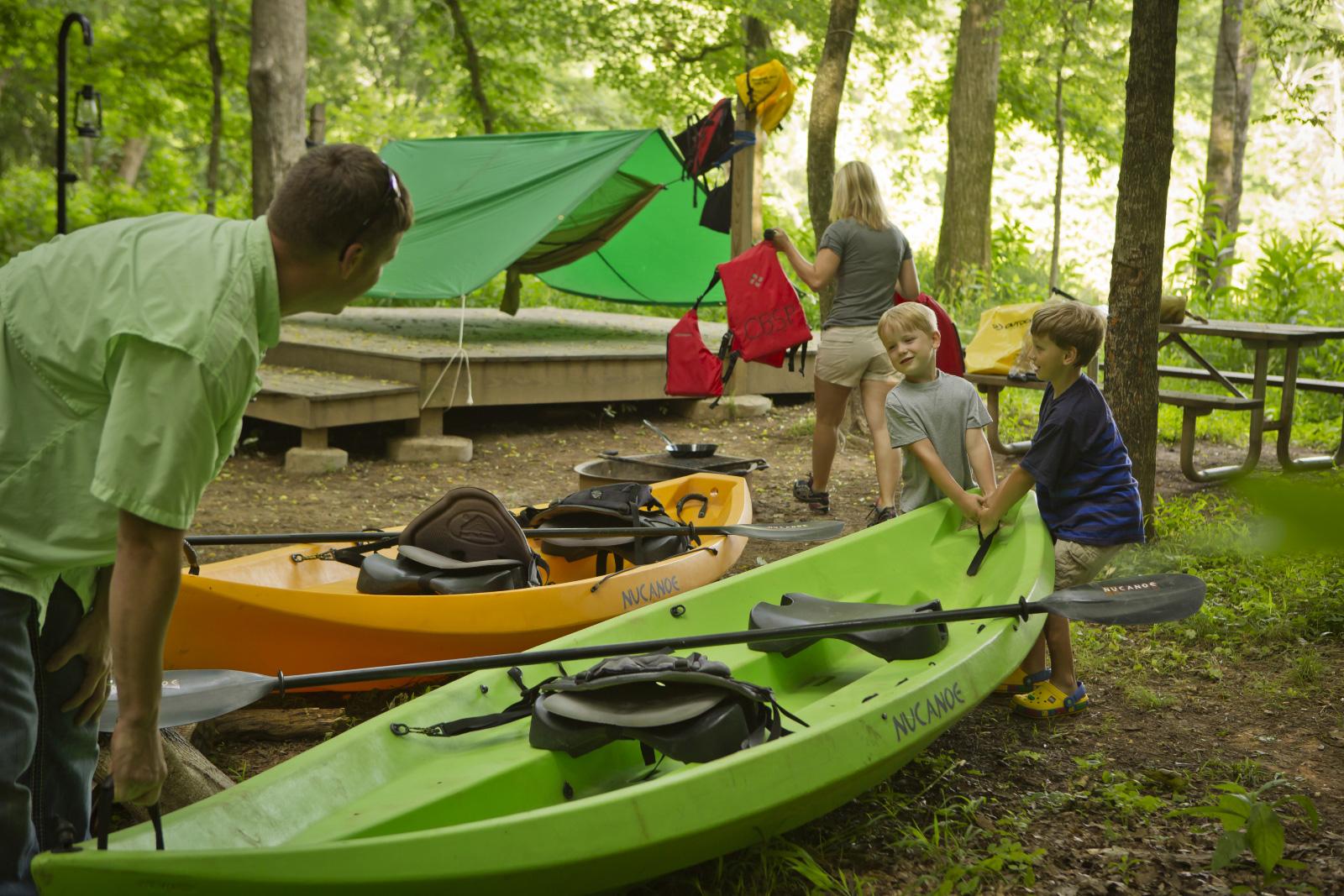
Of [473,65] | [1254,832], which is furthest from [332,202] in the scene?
[473,65]

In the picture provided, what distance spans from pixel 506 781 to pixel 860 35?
12259 millimetres

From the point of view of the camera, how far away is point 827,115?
23.8ft

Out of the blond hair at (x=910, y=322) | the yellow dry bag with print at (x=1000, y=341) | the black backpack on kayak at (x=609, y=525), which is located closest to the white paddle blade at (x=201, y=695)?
the black backpack on kayak at (x=609, y=525)

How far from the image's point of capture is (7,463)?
151 cm

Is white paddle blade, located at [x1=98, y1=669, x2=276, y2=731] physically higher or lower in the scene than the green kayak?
higher

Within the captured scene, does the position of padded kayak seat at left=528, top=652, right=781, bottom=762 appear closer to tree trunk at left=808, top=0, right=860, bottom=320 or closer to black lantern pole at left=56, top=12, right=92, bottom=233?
tree trunk at left=808, top=0, right=860, bottom=320

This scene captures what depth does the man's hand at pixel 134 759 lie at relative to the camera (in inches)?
59.1

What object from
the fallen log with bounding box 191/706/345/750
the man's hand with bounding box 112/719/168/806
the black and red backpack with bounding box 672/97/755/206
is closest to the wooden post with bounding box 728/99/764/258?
the black and red backpack with bounding box 672/97/755/206

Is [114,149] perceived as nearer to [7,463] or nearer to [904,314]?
[904,314]

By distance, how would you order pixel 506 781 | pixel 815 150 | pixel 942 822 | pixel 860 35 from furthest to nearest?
pixel 860 35 → pixel 815 150 → pixel 942 822 → pixel 506 781

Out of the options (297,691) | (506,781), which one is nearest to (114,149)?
(297,691)

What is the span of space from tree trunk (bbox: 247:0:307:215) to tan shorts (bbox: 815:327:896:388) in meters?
5.59

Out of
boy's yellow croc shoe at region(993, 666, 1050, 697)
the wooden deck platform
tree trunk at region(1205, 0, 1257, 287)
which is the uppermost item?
tree trunk at region(1205, 0, 1257, 287)

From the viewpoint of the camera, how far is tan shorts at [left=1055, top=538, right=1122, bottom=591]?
11.3ft
